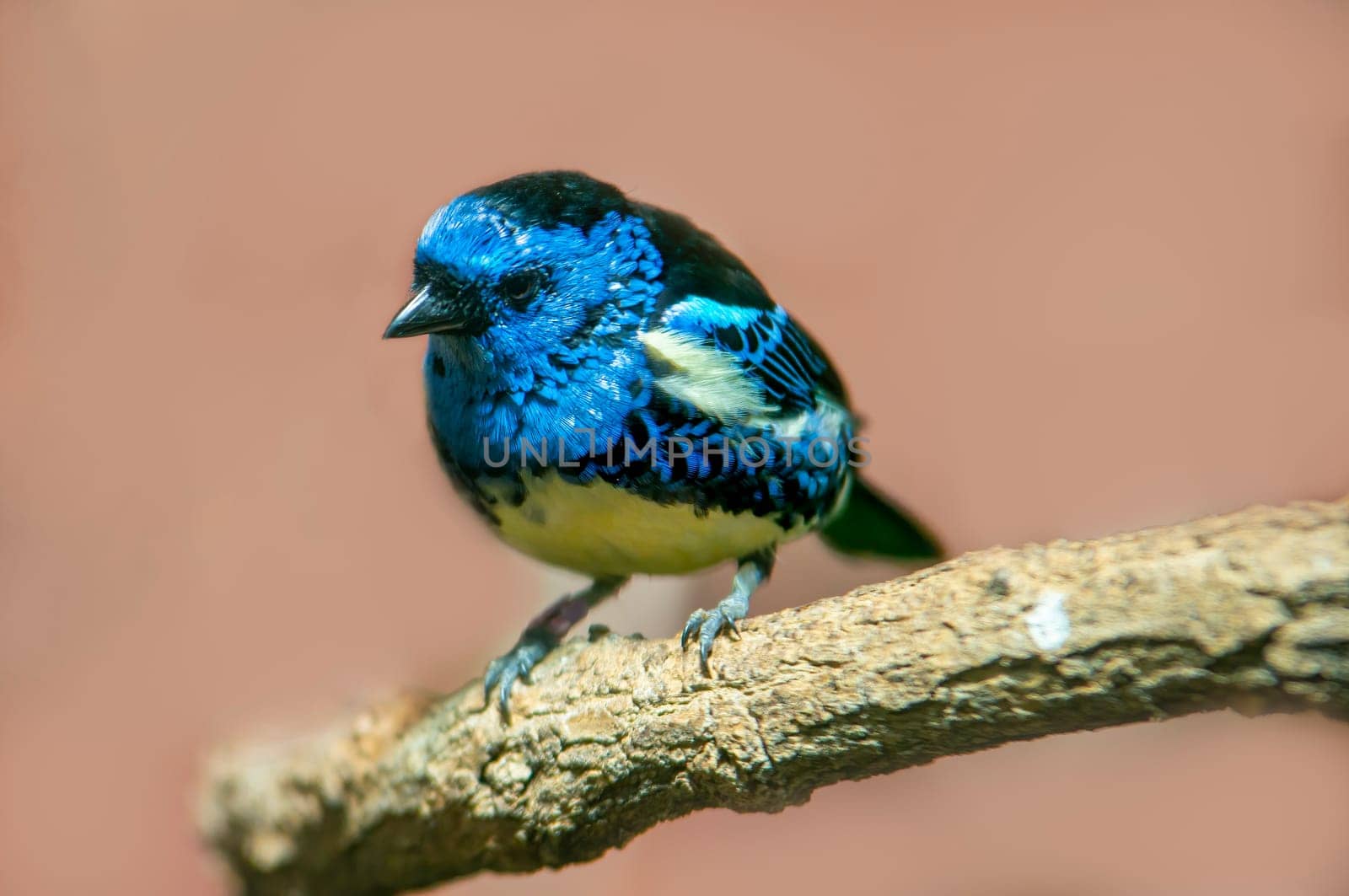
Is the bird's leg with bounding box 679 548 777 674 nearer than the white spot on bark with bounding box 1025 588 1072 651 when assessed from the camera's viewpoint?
No

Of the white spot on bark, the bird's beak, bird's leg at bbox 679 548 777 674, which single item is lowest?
bird's leg at bbox 679 548 777 674

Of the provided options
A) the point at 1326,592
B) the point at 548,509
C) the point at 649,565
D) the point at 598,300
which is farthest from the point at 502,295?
the point at 1326,592

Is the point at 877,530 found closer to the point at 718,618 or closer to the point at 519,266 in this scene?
the point at 718,618

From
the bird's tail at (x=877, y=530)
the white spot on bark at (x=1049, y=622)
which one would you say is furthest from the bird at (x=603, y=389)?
the white spot on bark at (x=1049, y=622)

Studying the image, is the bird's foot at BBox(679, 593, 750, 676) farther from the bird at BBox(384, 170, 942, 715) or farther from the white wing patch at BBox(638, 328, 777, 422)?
the white wing patch at BBox(638, 328, 777, 422)
